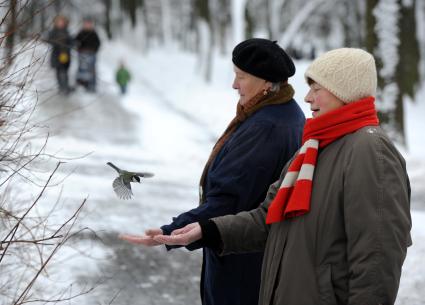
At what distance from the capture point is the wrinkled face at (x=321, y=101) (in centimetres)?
251

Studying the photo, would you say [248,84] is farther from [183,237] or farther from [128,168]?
[128,168]

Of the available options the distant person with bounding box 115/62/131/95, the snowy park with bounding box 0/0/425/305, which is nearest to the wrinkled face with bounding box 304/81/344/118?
the snowy park with bounding box 0/0/425/305

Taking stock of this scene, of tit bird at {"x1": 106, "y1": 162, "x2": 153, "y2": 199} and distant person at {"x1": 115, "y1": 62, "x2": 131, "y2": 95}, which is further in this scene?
distant person at {"x1": 115, "y1": 62, "x2": 131, "y2": 95}

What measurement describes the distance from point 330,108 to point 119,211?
19.5ft

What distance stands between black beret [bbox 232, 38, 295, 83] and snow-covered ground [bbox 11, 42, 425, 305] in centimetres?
108

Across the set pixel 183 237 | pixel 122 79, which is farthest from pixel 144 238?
pixel 122 79

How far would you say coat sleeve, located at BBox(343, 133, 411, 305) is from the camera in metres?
2.25

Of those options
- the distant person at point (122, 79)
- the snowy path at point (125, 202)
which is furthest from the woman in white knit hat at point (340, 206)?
the distant person at point (122, 79)

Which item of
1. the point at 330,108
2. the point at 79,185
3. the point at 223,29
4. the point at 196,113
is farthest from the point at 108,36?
the point at 330,108

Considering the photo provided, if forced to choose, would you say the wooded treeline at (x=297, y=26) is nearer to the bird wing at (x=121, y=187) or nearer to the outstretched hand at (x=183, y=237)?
the bird wing at (x=121, y=187)

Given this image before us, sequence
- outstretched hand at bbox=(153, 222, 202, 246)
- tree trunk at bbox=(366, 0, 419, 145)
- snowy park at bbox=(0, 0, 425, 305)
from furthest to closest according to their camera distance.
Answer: tree trunk at bbox=(366, 0, 419, 145)
snowy park at bbox=(0, 0, 425, 305)
outstretched hand at bbox=(153, 222, 202, 246)

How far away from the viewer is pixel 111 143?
47.0 ft

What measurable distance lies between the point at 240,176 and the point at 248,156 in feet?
0.33

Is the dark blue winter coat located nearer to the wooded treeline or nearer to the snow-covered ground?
the snow-covered ground
